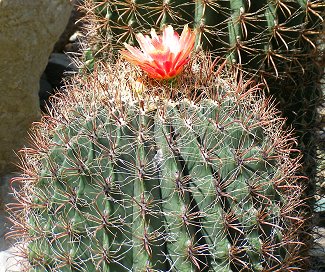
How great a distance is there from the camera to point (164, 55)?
2027mm

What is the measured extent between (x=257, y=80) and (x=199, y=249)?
83 centimetres

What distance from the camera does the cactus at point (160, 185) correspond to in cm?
188

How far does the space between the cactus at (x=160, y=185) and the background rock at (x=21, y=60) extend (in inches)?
86.9

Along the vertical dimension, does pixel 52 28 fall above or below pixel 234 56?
below

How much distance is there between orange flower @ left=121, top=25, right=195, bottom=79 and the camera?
6.68 feet

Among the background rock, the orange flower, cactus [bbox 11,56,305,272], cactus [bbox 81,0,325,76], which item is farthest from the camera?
the background rock

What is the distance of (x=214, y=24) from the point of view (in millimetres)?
2404

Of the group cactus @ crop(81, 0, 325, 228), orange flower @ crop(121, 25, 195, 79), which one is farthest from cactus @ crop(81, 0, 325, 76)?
orange flower @ crop(121, 25, 195, 79)

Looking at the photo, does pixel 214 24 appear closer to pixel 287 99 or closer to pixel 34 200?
pixel 287 99

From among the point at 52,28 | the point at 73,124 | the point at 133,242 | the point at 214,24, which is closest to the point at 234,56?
the point at 214,24

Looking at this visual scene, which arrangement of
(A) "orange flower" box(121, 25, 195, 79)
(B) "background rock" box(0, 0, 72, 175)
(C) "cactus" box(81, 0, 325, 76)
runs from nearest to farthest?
(A) "orange flower" box(121, 25, 195, 79) < (C) "cactus" box(81, 0, 325, 76) < (B) "background rock" box(0, 0, 72, 175)

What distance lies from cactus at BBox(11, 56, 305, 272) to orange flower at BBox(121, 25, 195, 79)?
0.04 metres

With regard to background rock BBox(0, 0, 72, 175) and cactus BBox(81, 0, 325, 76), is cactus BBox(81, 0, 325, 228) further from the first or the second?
background rock BBox(0, 0, 72, 175)

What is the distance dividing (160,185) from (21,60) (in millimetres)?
2582
